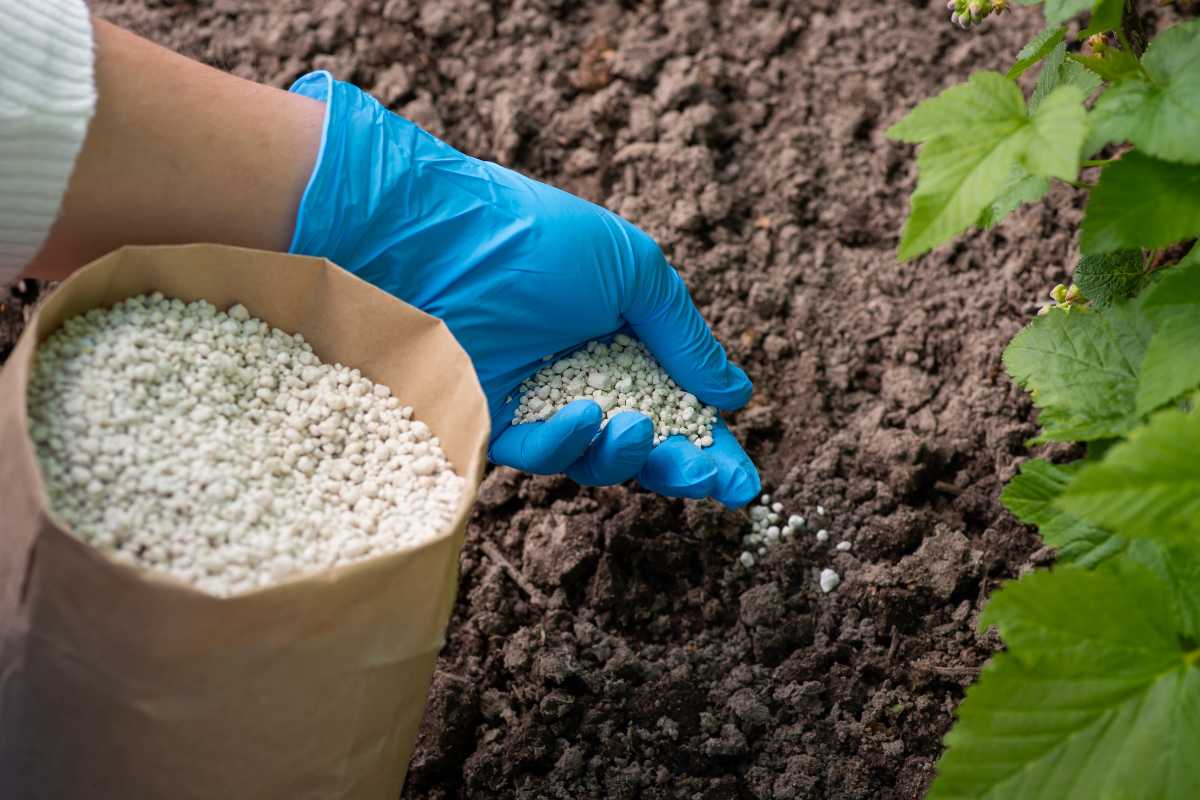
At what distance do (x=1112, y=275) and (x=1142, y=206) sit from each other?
0.38m

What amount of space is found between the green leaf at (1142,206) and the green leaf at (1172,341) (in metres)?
0.05

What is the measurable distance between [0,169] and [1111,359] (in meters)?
1.39

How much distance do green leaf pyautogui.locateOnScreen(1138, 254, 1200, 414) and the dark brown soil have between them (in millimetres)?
741

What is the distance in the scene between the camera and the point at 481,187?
5.50ft

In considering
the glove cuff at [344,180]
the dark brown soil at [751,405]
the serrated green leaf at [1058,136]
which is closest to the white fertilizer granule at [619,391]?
the dark brown soil at [751,405]

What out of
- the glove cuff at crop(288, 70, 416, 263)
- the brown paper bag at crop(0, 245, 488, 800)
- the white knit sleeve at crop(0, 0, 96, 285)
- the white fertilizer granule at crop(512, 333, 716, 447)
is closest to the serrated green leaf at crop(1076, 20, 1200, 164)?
the brown paper bag at crop(0, 245, 488, 800)

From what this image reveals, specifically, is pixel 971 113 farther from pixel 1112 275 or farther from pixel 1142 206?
pixel 1112 275

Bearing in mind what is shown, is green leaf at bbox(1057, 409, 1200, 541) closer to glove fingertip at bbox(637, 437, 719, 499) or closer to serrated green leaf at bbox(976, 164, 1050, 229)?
serrated green leaf at bbox(976, 164, 1050, 229)

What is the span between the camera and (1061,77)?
1.31m

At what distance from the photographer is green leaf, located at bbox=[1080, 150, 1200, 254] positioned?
1012 mm

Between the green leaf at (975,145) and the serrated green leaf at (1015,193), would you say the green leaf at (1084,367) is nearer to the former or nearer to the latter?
the serrated green leaf at (1015,193)

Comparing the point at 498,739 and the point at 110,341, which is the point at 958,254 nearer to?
the point at 498,739

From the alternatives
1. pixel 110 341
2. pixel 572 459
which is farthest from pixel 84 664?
pixel 572 459

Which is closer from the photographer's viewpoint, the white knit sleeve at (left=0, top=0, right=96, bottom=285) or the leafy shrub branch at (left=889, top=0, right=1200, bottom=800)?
the leafy shrub branch at (left=889, top=0, right=1200, bottom=800)
